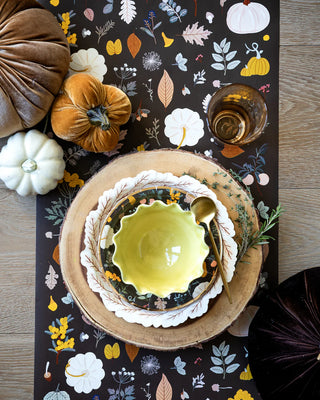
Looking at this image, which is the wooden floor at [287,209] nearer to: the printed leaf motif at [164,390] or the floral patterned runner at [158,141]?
the floral patterned runner at [158,141]

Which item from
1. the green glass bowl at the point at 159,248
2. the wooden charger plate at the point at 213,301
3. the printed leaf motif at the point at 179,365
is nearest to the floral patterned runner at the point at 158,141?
the printed leaf motif at the point at 179,365

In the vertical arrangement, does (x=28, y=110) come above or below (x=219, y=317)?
above

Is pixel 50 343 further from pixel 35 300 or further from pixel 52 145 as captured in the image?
pixel 52 145

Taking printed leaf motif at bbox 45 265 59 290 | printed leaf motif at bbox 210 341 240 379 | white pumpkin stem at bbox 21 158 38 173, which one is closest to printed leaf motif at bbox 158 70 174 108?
white pumpkin stem at bbox 21 158 38 173

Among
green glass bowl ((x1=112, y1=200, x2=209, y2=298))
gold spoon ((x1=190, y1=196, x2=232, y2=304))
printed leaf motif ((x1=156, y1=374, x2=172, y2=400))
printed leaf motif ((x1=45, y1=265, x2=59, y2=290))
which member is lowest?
printed leaf motif ((x1=156, y1=374, x2=172, y2=400))

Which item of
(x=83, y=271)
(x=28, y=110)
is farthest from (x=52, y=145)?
(x=83, y=271)

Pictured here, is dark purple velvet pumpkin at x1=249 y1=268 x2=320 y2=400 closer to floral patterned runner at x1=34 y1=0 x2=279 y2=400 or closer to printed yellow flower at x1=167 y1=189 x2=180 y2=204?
floral patterned runner at x1=34 y1=0 x2=279 y2=400

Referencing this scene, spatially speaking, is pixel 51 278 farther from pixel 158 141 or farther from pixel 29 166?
pixel 158 141
